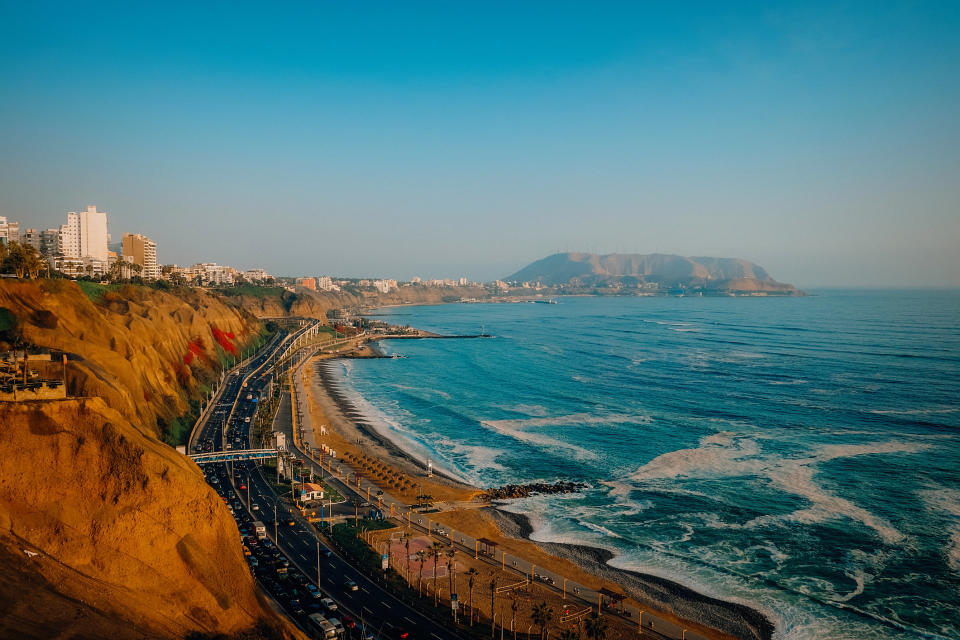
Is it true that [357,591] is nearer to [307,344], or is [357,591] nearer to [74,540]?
[74,540]

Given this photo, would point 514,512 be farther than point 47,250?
No

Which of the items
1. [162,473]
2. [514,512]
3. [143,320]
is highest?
[143,320]

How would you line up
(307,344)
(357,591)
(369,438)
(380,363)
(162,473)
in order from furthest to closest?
(307,344)
(380,363)
(369,438)
(357,591)
(162,473)

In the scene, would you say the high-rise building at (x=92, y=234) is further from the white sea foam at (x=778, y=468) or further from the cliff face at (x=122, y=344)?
the white sea foam at (x=778, y=468)

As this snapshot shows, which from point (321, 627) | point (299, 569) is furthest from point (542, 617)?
point (299, 569)

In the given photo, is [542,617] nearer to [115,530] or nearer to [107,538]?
[115,530]

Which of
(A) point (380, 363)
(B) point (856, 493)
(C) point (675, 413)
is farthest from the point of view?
(A) point (380, 363)

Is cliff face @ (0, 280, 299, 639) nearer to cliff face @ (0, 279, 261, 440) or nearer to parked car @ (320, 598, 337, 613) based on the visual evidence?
parked car @ (320, 598, 337, 613)

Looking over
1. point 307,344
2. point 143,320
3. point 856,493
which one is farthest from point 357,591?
point 307,344

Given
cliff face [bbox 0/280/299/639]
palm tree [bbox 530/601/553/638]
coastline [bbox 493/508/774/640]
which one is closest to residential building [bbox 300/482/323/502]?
cliff face [bbox 0/280/299/639]

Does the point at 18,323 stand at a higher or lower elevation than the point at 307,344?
higher
